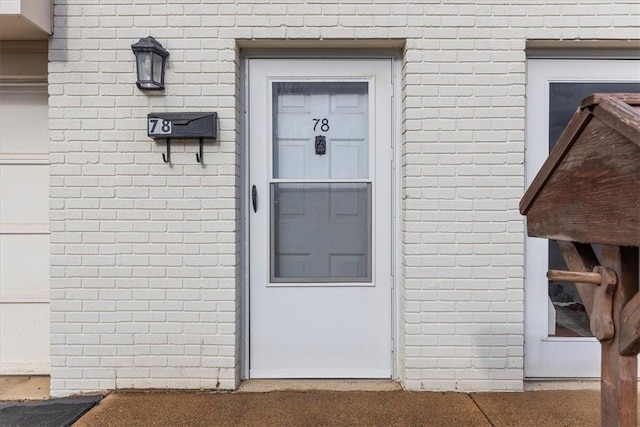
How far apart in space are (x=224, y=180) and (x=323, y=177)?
2.01 feet

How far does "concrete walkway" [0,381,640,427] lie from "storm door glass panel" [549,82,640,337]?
381 millimetres

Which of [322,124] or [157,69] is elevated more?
[157,69]

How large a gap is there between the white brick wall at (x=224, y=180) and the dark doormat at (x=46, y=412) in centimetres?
12

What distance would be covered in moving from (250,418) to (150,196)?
1369mm

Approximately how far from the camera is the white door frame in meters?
2.94

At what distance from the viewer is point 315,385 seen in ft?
9.52

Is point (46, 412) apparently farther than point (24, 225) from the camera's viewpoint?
No

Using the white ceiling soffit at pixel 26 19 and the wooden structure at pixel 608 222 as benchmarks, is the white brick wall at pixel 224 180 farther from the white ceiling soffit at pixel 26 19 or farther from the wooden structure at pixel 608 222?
the wooden structure at pixel 608 222

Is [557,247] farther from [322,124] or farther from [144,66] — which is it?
[144,66]

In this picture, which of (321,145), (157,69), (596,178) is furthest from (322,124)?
(596,178)

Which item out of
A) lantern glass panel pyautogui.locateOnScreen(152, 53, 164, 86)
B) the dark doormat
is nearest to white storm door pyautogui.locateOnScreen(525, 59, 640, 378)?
lantern glass panel pyautogui.locateOnScreen(152, 53, 164, 86)

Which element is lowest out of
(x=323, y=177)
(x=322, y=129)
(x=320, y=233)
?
(x=320, y=233)

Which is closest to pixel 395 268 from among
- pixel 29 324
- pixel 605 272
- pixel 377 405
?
pixel 377 405

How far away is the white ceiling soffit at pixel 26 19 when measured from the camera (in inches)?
97.0
